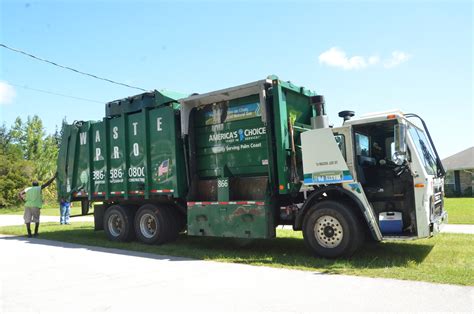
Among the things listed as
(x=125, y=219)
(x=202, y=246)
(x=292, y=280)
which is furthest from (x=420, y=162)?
(x=125, y=219)

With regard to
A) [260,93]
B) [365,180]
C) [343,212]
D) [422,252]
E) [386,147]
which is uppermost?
[260,93]

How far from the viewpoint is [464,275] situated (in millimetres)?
5996

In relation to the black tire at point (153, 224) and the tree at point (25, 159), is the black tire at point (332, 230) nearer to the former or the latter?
the black tire at point (153, 224)

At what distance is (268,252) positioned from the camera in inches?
346

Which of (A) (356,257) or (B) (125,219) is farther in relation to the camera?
(B) (125,219)

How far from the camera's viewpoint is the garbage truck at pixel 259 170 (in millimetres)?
7347

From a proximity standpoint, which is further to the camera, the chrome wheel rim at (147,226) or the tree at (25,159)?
the tree at (25,159)

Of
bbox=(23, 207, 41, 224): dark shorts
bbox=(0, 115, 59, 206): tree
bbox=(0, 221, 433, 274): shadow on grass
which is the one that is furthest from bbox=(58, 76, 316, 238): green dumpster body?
bbox=(0, 115, 59, 206): tree

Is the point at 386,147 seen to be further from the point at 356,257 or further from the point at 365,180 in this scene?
the point at 356,257

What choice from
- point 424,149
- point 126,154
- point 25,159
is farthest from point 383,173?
point 25,159

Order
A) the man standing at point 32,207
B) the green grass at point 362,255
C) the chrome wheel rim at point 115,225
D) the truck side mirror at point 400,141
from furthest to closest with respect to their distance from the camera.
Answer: the man standing at point 32,207 → the chrome wheel rim at point 115,225 → the truck side mirror at point 400,141 → the green grass at point 362,255

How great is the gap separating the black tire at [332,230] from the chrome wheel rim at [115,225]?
5518 millimetres

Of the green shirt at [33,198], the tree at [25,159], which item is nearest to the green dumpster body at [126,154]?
the green shirt at [33,198]

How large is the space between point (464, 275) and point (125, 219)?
7703mm
